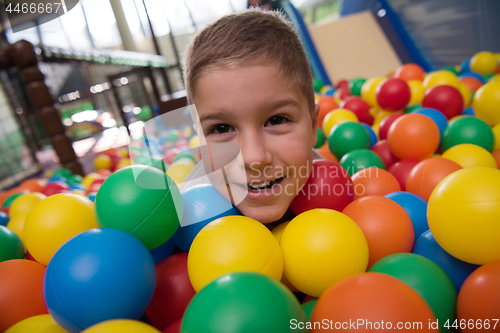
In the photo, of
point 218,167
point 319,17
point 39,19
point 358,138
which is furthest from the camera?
point 39,19

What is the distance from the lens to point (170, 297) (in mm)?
708

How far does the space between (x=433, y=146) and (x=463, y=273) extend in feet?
2.64

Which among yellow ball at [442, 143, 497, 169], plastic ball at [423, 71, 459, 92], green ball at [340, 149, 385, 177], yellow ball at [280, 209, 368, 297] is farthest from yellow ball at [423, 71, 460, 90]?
yellow ball at [280, 209, 368, 297]

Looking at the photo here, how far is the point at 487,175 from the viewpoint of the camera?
26.4 inches

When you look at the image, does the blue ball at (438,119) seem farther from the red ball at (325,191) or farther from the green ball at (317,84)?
the green ball at (317,84)

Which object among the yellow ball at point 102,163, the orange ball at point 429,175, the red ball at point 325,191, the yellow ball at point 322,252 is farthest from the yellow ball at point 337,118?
the yellow ball at point 102,163

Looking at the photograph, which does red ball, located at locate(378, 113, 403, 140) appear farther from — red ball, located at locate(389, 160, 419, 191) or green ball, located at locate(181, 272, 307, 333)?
green ball, located at locate(181, 272, 307, 333)

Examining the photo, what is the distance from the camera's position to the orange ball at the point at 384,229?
2.49 feet

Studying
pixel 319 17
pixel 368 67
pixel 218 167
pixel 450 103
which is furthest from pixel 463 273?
pixel 319 17

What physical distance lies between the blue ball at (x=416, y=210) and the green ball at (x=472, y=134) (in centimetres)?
63

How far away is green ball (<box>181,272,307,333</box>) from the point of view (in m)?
0.43

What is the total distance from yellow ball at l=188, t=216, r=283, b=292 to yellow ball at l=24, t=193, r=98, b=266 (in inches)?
13.7

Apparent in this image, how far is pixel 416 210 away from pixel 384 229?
21 centimetres

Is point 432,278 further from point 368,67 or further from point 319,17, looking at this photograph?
point 319,17
